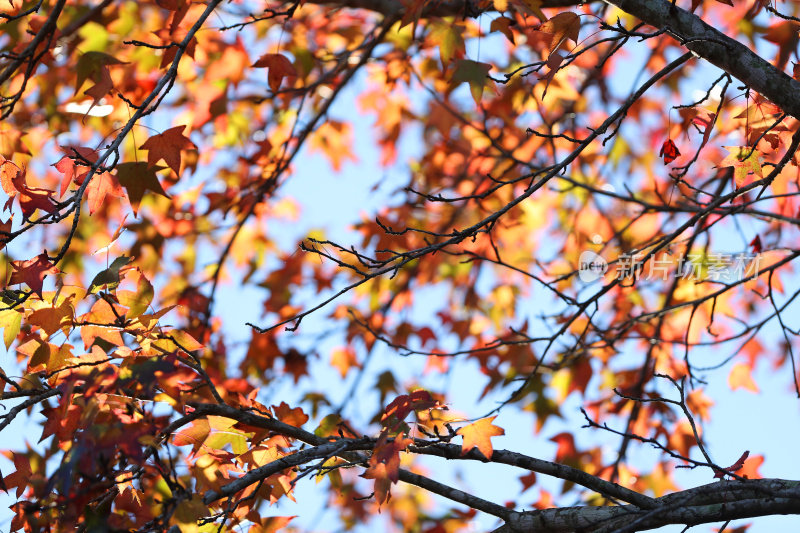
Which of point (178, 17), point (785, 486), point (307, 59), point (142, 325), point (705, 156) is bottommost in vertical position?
point (785, 486)

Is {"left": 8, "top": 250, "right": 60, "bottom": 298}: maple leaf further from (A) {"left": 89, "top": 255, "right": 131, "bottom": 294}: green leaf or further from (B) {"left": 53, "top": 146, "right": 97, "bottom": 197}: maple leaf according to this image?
(B) {"left": 53, "top": 146, "right": 97, "bottom": 197}: maple leaf

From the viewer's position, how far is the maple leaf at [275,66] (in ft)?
9.29

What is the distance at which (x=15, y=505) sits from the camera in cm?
176

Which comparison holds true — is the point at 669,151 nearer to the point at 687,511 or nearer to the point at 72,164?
the point at 687,511

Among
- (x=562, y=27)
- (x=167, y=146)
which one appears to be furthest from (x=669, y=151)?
(x=167, y=146)

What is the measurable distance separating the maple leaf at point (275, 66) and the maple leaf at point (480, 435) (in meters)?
1.62

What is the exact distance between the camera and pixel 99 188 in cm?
218

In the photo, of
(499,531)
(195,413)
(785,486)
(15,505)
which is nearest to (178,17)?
(195,413)

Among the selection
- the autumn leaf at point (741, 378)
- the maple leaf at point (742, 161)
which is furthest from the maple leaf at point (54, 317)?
the autumn leaf at point (741, 378)

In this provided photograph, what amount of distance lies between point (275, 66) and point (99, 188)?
3.13ft

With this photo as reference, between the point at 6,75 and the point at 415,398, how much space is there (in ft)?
4.88

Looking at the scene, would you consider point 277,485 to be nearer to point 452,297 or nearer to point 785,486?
point 785,486

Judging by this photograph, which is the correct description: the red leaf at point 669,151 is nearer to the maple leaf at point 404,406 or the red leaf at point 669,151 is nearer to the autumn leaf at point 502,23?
the autumn leaf at point 502,23

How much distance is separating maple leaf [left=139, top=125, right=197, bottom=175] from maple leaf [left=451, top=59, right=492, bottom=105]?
3.15 ft
